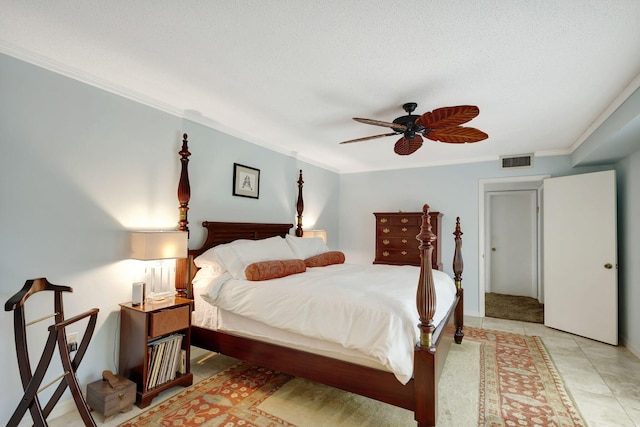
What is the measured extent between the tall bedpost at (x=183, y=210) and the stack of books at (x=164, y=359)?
0.49 metres

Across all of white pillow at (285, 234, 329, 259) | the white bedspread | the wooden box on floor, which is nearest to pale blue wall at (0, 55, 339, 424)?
the wooden box on floor

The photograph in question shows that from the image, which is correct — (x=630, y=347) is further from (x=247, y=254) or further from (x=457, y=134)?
(x=247, y=254)

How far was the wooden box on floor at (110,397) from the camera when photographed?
80.8 inches

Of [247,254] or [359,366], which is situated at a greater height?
[247,254]

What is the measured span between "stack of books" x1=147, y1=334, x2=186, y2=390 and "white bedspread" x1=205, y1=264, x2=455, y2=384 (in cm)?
43

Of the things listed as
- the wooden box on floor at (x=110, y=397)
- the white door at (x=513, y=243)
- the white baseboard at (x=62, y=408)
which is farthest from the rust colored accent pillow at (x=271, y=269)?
the white door at (x=513, y=243)

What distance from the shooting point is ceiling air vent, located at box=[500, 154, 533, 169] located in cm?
436

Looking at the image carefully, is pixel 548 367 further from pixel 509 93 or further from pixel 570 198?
pixel 509 93

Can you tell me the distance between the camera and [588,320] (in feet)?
12.3

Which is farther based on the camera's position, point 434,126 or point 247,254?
point 247,254

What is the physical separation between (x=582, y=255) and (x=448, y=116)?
3150 millimetres

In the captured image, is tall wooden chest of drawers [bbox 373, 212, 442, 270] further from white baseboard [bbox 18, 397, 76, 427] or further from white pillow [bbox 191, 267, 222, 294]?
white baseboard [bbox 18, 397, 76, 427]

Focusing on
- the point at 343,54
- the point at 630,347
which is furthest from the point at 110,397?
the point at 630,347

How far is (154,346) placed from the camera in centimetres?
231
